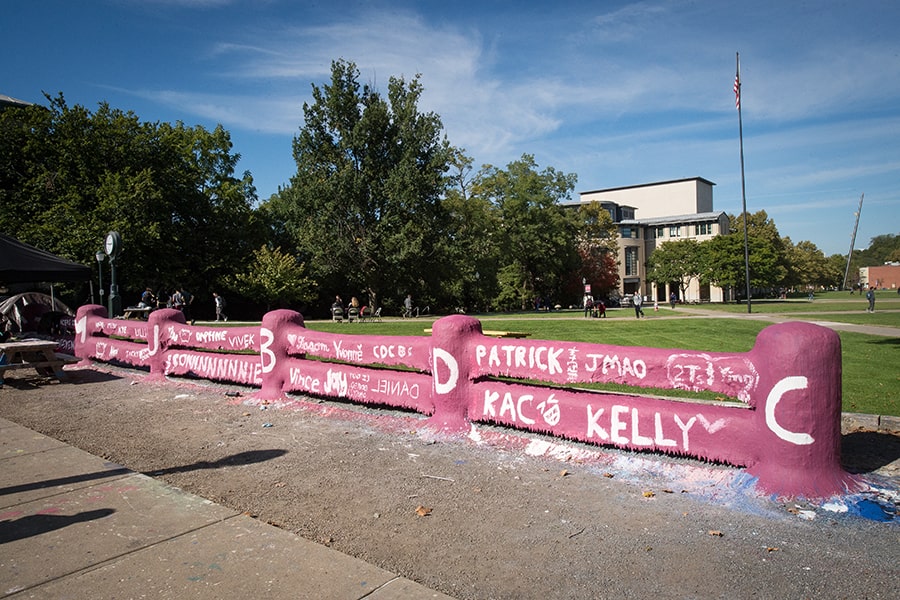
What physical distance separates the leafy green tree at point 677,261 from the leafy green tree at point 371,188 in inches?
1748

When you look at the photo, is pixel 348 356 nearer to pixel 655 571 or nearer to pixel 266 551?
pixel 266 551

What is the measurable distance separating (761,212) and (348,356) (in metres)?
96.4

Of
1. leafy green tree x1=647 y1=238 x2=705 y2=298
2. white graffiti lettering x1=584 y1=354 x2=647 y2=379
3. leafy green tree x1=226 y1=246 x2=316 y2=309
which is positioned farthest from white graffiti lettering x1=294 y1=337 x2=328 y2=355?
leafy green tree x1=647 y1=238 x2=705 y2=298

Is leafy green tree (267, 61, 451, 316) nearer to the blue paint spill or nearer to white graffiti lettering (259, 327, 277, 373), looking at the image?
white graffiti lettering (259, 327, 277, 373)

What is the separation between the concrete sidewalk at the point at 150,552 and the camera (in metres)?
3.09

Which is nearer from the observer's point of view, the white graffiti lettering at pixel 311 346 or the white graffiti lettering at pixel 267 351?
the white graffiti lettering at pixel 311 346

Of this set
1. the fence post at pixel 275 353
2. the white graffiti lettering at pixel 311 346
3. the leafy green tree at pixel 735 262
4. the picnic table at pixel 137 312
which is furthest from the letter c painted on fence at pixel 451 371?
the leafy green tree at pixel 735 262

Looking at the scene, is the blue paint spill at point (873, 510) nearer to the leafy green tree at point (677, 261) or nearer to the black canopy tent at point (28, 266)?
the black canopy tent at point (28, 266)

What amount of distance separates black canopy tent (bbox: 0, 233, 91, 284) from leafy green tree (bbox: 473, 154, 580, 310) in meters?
42.5

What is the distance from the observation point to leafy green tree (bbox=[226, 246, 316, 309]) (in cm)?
3672

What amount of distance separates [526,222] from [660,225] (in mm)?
44341

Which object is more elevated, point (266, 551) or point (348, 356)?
point (348, 356)

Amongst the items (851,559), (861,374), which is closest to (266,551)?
(851,559)

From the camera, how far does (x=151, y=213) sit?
112 ft
